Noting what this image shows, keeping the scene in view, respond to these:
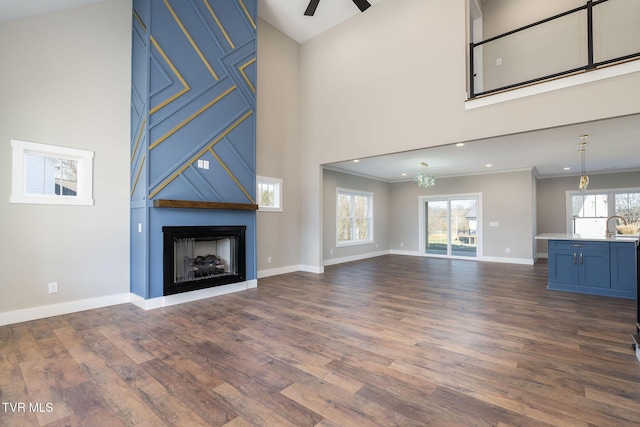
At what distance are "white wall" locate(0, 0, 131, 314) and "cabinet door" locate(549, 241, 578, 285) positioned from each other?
6.80 m

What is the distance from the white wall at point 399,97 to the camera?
3740mm

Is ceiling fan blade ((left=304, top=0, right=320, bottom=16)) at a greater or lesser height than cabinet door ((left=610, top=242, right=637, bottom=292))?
greater

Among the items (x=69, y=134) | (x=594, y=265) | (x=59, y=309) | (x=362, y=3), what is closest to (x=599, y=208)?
(x=594, y=265)

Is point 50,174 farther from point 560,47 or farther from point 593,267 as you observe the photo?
point 593,267

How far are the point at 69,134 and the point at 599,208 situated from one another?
11883 mm

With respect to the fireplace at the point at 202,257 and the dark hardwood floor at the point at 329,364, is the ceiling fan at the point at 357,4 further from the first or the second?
the dark hardwood floor at the point at 329,364

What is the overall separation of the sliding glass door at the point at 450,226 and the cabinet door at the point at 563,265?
11.8 feet

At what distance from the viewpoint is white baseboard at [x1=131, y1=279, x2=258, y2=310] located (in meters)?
3.93

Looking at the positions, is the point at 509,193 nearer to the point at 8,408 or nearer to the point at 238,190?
the point at 238,190

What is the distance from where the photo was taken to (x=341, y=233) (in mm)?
8273

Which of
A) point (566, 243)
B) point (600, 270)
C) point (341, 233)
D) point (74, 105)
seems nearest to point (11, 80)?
point (74, 105)

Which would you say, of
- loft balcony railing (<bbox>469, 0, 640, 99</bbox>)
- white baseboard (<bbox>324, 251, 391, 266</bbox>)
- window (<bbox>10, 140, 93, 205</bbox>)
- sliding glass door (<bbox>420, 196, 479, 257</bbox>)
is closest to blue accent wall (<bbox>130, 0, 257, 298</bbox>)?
window (<bbox>10, 140, 93, 205</bbox>)

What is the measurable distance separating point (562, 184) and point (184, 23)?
405 inches

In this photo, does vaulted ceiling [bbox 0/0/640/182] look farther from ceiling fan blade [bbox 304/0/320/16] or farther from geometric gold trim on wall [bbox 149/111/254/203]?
geometric gold trim on wall [bbox 149/111/254/203]
